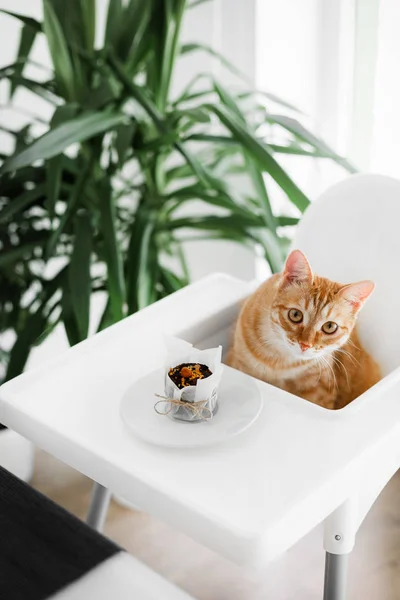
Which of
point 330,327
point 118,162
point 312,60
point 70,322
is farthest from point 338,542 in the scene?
point 312,60

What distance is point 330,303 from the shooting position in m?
1.13

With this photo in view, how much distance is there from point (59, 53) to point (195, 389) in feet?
2.85

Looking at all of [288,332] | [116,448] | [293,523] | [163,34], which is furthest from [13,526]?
[163,34]

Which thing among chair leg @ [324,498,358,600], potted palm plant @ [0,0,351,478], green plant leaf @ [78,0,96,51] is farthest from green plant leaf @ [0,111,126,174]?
chair leg @ [324,498,358,600]

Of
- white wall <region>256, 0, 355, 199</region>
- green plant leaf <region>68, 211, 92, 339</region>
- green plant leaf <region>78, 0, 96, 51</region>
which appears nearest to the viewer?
green plant leaf <region>68, 211, 92, 339</region>

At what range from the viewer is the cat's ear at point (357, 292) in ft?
3.63

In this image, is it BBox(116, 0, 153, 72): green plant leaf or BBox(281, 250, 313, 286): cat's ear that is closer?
BBox(281, 250, 313, 286): cat's ear

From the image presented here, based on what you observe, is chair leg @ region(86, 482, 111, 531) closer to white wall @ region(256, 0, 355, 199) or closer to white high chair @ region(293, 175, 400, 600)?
white high chair @ region(293, 175, 400, 600)

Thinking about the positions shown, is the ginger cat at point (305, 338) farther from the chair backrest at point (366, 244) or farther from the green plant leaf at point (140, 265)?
the green plant leaf at point (140, 265)

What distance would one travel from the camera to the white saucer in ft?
3.34

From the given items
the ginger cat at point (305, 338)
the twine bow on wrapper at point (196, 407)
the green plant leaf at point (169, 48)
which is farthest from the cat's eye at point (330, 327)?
the green plant leaf at point (169, 48)

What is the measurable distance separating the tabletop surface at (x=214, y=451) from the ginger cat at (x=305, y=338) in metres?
0.09

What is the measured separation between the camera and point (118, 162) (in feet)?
5.12

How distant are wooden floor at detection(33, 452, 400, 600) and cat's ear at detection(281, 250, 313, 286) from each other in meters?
0.79
